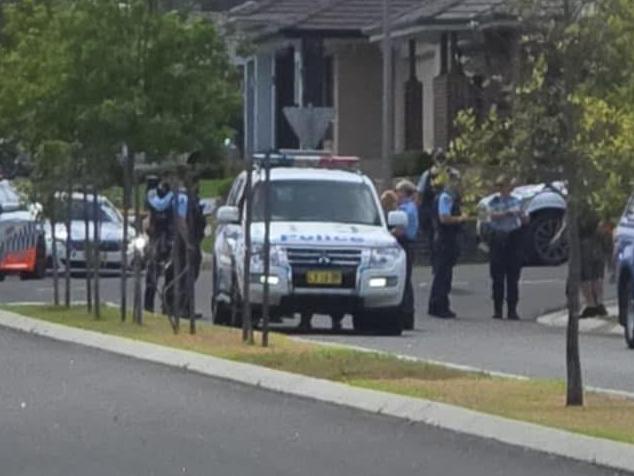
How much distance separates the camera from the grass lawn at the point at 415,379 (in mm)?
15750

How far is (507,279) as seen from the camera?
97.9 feet

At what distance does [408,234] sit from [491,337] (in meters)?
2.46

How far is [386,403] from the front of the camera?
17.1m

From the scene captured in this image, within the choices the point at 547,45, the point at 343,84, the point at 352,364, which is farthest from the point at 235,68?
the point at 343,84

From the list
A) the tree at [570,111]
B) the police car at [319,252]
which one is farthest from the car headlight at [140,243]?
the tree at [570,111]

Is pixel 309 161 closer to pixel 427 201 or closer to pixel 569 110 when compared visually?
pixel 427 201

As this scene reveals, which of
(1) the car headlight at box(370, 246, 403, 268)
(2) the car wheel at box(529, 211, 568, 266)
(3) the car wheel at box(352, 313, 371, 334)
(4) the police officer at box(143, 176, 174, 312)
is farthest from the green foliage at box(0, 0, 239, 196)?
(2) the car wheel at box(529, 211, 568, 266)

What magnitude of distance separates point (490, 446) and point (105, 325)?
11.3 m

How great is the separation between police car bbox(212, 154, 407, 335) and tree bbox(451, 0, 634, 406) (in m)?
9.35

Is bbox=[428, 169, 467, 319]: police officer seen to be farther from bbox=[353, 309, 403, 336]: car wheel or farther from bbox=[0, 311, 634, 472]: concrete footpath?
bbox=[0, 311, 634, 472]: concrete footpath

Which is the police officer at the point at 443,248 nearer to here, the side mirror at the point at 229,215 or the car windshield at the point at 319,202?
the car windshield at the point at 319,202

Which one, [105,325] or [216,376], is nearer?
[216,376]

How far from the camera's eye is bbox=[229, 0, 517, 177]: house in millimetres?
48188

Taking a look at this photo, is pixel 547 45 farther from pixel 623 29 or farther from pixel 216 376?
pixel 216 376
